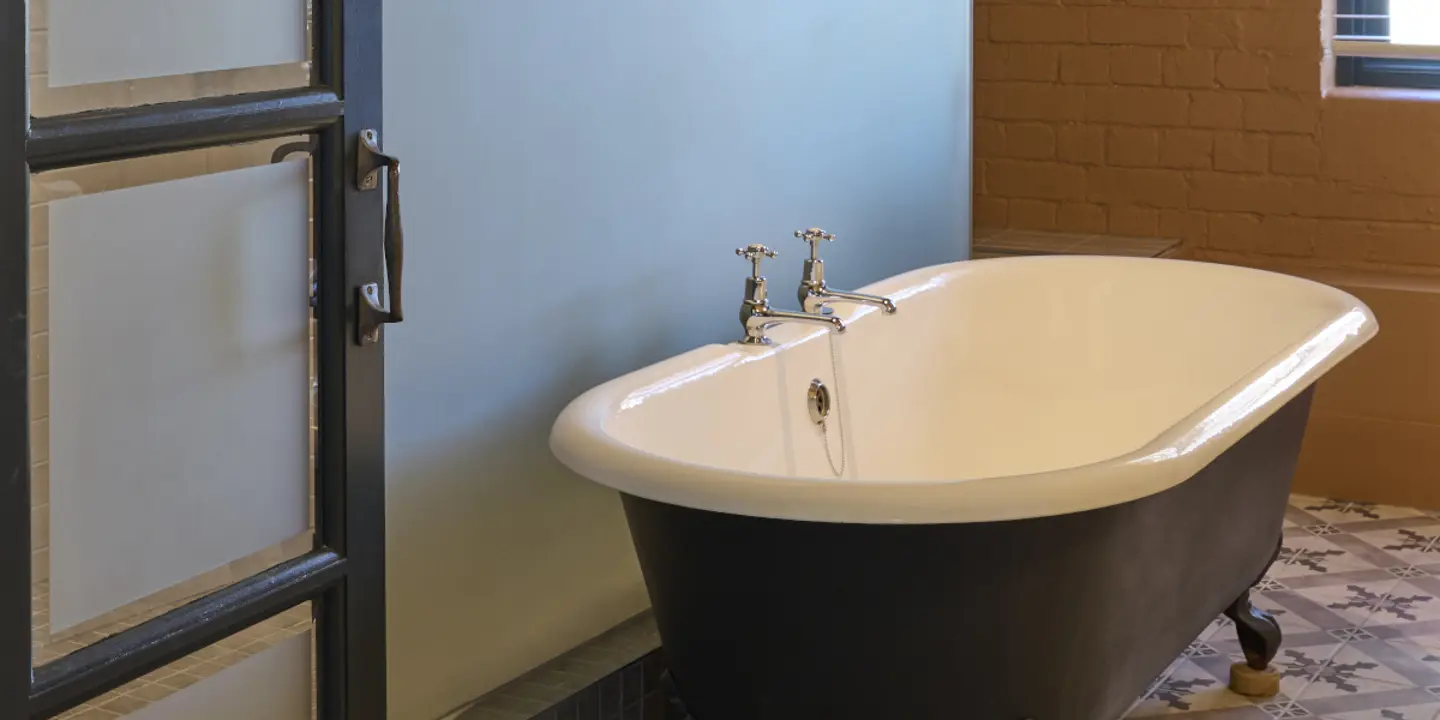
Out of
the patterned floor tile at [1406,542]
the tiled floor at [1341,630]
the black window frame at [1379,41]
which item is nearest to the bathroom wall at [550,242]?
the tiled floor at [1341,630]

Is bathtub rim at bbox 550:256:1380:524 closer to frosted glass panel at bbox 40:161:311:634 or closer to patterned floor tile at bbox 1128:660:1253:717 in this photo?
frosted glass panel at bbox 40:161:311:634

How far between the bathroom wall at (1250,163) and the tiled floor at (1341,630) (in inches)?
8.7

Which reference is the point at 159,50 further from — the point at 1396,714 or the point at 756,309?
the point at 1396,714

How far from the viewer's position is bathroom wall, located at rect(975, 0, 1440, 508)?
388 cm

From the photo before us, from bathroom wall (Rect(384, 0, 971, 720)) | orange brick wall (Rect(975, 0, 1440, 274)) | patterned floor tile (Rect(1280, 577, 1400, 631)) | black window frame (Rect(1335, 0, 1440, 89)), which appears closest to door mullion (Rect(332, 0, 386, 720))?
bathroom wall (Rect(384, 0, 971, 720))

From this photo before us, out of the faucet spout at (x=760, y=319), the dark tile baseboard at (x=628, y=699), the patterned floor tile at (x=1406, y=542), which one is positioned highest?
the faucet spout at (x=760, y=319)

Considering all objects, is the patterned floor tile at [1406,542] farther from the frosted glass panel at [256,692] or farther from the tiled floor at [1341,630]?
the frosted glass panel at [256,692]

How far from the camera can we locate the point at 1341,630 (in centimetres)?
316

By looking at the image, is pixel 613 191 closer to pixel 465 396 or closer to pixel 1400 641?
pixel 465 396

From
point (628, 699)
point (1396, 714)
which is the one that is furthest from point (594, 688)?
point (1396, 714)

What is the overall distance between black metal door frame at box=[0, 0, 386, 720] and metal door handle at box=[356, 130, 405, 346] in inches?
0.4

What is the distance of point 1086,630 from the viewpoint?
2061 millimetres

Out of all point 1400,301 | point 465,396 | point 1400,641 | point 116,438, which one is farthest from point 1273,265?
point 116,438

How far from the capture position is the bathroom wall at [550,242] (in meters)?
2.17
